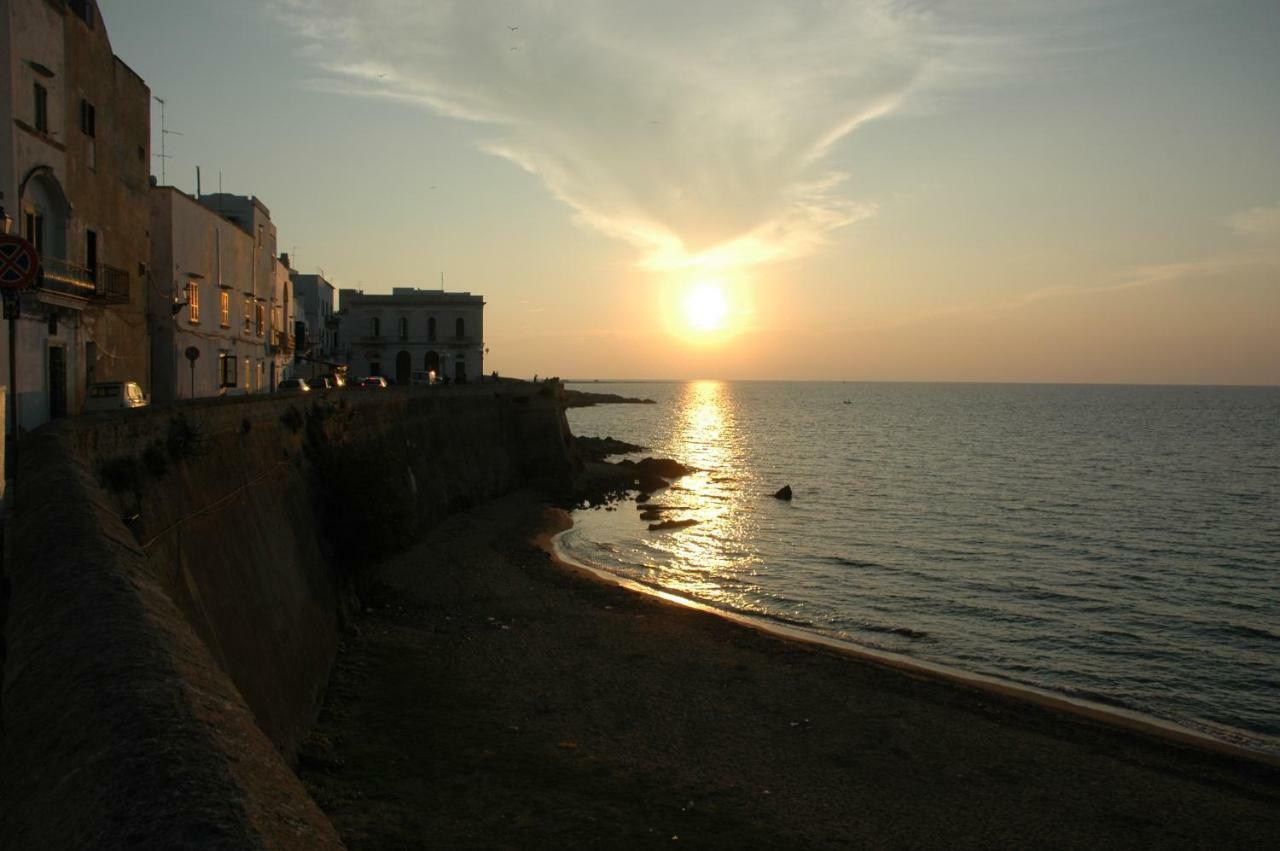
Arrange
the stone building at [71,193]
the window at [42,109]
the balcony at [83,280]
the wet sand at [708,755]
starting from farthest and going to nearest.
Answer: the balcony at [83,280] < the window at [42,109] < the stone building at [71,193] < the wet sand at [708,755]

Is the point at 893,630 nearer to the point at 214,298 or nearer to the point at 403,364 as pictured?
the point at 214,298

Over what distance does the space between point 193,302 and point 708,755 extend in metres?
26.0

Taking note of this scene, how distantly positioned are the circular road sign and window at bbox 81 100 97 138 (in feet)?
51.9

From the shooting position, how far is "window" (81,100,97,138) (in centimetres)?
2422

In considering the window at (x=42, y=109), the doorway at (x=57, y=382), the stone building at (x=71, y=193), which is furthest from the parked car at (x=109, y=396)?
the window at (x=42, y=109)

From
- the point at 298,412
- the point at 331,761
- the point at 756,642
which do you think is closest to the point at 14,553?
the point at 331,761

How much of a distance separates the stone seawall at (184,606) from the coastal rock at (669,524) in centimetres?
1351

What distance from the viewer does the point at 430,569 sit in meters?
29.5

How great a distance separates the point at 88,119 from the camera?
2452 centimetres

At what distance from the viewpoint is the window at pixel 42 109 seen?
21727 millimetres

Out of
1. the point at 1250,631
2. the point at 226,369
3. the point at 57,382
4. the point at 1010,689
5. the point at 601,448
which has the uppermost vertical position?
the point at 226,369

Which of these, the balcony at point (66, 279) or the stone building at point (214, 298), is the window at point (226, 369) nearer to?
the stone building at point (214, 298)

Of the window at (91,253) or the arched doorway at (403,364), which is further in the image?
the arched doorway at (403,364)

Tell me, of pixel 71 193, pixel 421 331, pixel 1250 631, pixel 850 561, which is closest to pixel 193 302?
pixel 71 193
